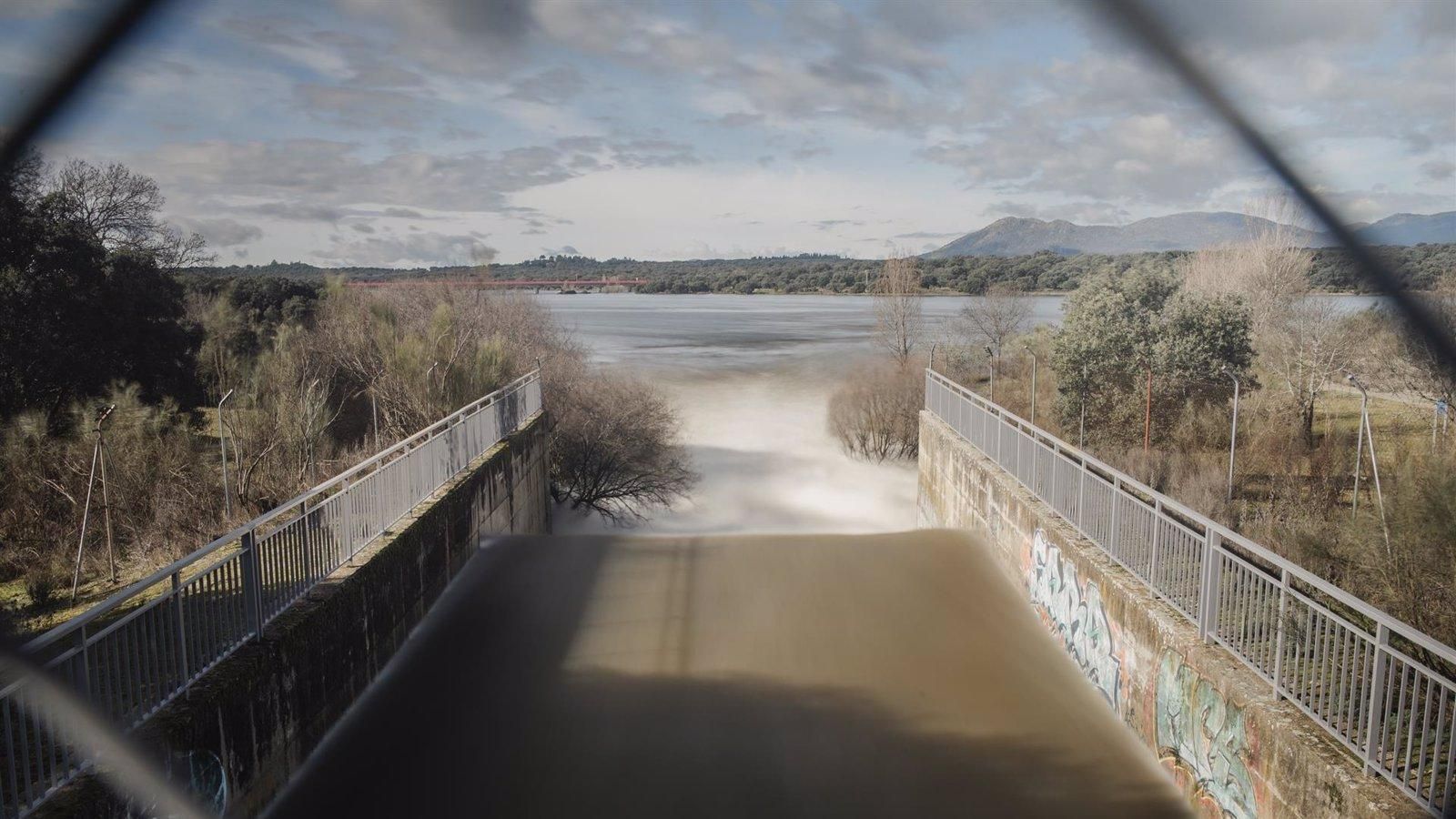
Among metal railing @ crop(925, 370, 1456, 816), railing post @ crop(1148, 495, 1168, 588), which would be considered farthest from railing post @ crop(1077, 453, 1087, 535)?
railing post @ crop(1148, 495, 1168, 588)

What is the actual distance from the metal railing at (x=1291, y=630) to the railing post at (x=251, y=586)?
6345 mm

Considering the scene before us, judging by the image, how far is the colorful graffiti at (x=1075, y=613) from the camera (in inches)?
318

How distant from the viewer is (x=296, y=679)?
6629 mm

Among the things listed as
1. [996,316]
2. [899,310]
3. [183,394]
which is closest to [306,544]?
[183,394]

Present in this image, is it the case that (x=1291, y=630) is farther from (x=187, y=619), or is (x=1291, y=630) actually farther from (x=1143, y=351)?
(x=1143, y=351)

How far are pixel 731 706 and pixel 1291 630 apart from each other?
15.2ft

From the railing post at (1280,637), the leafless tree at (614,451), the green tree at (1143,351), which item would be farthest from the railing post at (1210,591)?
the green tree at (1143,351)

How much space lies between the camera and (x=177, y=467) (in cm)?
2298

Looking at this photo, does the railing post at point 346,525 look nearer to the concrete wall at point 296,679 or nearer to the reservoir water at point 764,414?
the concrete wall at point 296,679

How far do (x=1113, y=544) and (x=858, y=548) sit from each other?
16.5ft

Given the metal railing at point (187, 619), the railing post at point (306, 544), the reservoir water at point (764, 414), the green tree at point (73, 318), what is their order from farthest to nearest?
the reservoir water at point (764, 414) → the green tree at point (73, 318) → the railing post at point (306, 544) → the metal railing at point (187, 619)

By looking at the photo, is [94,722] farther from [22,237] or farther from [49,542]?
[22,237]

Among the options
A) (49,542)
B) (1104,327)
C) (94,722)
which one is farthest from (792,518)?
(94,722)

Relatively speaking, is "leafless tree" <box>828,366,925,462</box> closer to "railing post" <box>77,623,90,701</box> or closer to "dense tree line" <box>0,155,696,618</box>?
"dense tree line" <box>0,155,696,618</box>
